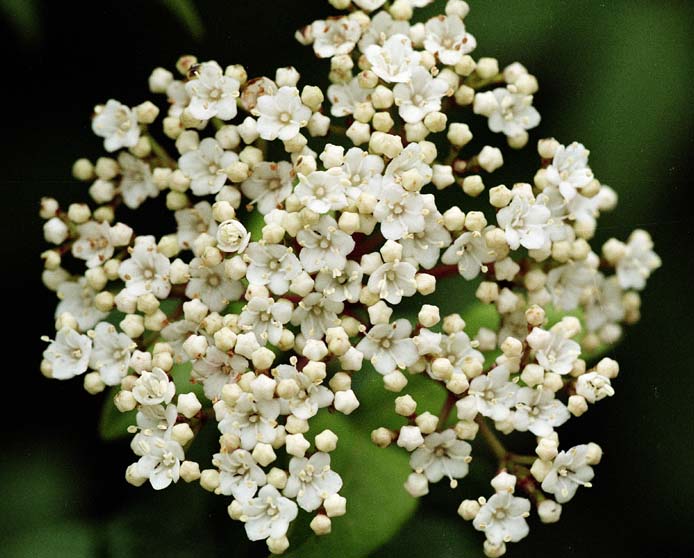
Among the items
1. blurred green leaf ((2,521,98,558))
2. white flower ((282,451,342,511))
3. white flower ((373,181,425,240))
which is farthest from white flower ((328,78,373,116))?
blurred green leaf ((2,521,98,558))

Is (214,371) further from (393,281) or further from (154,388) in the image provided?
(393,281)

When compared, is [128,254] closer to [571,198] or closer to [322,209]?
[322,209]

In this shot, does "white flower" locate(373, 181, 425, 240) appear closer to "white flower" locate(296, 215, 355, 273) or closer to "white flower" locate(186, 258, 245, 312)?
"white flower" locate(296, 215, 355, 273)

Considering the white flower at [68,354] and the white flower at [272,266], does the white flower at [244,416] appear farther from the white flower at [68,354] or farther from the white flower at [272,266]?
the white flower at [68,354]

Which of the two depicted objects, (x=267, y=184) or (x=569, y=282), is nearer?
(x=267, y=184)

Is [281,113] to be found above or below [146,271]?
above

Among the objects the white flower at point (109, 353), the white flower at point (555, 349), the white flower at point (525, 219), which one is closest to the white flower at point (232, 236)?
the white flower at point (109, 353)

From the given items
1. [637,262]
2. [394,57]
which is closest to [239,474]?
[394,57]
